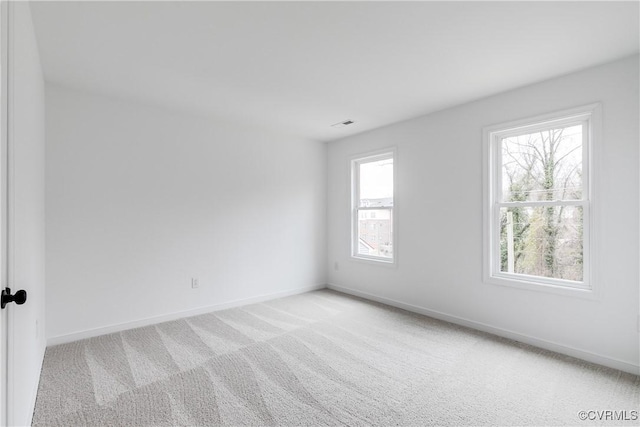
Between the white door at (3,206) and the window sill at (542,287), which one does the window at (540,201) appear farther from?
the white door at (3,206)

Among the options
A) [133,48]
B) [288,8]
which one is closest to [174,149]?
[133,48]

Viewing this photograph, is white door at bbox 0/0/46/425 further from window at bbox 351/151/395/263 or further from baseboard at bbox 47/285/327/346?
window at bbox 351/151/395/263

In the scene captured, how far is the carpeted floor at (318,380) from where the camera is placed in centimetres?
191

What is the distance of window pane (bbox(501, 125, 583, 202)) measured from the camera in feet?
9.01

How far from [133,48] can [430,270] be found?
3.58 metres

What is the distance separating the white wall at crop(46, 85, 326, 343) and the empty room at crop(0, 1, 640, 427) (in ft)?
0.07

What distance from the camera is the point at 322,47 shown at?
2260 mm

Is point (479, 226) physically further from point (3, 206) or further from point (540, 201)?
point (3, 206)

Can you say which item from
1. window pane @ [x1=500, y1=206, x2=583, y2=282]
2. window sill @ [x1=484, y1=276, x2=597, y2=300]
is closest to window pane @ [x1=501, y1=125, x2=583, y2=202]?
window pane @ [x1=500, y1=206, x2=583, y2=282]

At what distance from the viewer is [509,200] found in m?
3.16

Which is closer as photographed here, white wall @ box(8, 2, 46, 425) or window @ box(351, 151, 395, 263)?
white wall @ box(8, 2, 46, 425)

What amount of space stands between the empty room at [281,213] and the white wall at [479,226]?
0.06 feet

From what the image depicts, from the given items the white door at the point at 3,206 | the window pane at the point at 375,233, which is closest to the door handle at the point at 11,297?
the white door at the point at 3,206

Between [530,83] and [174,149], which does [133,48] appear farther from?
[530,83]
